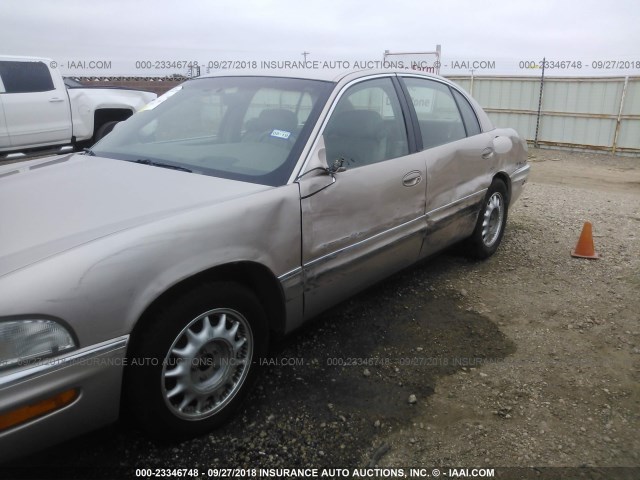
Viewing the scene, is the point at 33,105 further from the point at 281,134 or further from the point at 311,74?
the point at 281,134

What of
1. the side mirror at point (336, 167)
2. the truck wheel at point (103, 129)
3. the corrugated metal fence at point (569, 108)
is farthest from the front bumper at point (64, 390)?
the corrugated metal fence at point (569, 108)

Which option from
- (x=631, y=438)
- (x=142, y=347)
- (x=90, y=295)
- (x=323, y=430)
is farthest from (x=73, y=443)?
(x=631, y=438)

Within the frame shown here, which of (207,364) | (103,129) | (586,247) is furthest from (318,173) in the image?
(103,129)

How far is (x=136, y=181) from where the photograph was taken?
2.51 metres

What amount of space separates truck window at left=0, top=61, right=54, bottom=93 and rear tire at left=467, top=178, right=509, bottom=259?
8159 mm

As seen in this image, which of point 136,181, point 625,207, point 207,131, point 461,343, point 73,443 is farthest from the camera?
point 625,207

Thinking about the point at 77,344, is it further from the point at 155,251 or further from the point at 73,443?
the point at 73,443

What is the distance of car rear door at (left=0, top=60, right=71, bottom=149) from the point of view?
28.5ft

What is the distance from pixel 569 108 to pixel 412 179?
39.6 ft

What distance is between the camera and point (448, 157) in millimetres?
3766

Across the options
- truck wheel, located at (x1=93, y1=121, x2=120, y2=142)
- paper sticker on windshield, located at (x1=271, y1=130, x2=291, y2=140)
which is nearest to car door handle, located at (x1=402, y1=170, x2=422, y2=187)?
paper sticker on windshield, located at (x1=271, y1=130, x2=291, y2=140)

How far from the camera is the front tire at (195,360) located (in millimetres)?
2006

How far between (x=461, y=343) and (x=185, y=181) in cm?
→ 198

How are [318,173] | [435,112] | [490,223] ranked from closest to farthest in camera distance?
1. [318,173]
2. [435,112]
3. [490,223]
